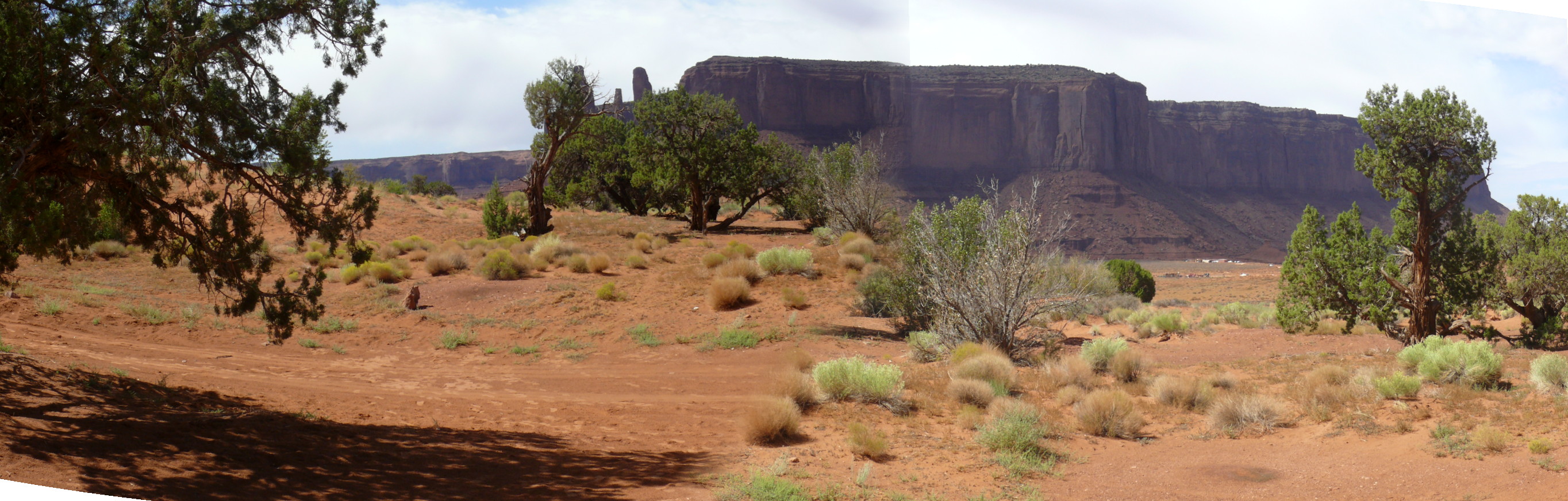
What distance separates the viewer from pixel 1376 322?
14383 mm

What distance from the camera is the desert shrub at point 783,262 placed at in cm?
1897

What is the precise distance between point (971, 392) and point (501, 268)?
13745 millimetres

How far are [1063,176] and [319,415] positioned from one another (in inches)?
3604

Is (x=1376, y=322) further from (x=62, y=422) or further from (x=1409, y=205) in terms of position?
(x=62, y=422)

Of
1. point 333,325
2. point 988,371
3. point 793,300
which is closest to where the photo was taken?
point 988,371

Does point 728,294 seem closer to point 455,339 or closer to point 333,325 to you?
point 455,339

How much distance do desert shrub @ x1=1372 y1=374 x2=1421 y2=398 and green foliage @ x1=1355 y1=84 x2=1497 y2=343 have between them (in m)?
5.87

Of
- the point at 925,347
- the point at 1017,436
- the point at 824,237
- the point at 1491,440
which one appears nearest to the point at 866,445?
the point at 1017,436

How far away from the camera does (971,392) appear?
10055 mm

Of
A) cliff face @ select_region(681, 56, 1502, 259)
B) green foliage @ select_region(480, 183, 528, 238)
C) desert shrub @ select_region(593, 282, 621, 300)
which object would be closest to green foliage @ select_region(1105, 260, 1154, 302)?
desert shrub @ select_region(593, 282, 621, 300)

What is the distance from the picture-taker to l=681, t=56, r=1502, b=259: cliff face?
3127 inches

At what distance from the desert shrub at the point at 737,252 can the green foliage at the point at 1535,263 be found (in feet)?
48.9

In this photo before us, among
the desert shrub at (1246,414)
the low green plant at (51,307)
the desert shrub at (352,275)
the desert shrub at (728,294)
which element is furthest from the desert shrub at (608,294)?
the desert shrub at (1246,414)

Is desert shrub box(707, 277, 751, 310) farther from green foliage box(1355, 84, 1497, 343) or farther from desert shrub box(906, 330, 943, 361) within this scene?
green foliage box(1355, 84, 1497, 343)
